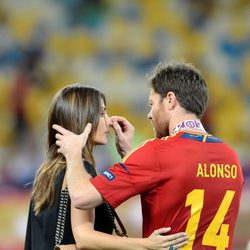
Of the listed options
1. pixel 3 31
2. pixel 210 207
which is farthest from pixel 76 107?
pixel 3 31

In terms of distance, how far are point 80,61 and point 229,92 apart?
60.9 inches

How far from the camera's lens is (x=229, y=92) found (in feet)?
22.6

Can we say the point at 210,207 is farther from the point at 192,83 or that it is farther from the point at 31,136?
the point at 31,136

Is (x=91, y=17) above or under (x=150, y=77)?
above

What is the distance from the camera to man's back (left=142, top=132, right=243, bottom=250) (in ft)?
7.52

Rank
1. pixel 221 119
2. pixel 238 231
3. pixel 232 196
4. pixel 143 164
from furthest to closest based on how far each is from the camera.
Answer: pixel 221 119
pixel 238 231
pixel 232 196
pixel 143 164

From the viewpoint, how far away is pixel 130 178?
228cm

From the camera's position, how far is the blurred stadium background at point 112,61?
6.35 metres

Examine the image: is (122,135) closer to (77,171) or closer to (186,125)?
Result: (186,125)

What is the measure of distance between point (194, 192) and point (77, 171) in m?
0.41

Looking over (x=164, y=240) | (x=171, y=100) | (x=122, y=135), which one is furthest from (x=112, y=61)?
(x=164, y=240)

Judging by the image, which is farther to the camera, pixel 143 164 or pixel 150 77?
pixel 150 77

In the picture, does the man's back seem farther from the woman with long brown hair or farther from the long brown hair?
the long brown hair

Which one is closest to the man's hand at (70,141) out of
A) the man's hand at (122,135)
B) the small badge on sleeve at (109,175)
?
the small badge on sleeve at (109,175)
